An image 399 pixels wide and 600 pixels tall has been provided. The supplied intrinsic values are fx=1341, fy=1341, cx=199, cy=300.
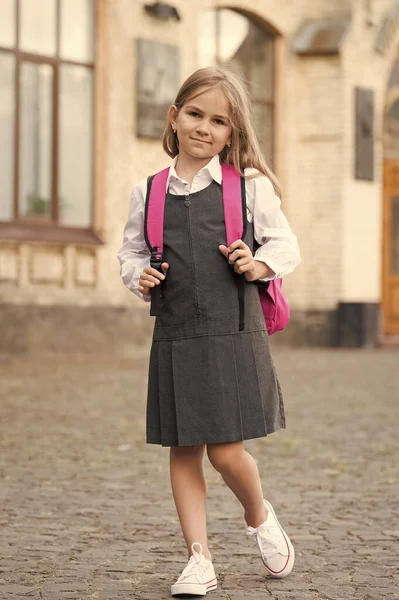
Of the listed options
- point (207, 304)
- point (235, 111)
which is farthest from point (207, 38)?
point (207, 304)

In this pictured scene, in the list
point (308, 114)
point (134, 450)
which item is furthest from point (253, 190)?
point (308, 114)

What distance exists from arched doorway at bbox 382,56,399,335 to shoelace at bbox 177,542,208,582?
15708 millimetres

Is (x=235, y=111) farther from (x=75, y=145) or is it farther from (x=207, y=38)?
(x=207, y=38)

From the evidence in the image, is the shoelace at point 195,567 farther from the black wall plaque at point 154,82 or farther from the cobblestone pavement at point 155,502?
the black wall plaque at point 154,82

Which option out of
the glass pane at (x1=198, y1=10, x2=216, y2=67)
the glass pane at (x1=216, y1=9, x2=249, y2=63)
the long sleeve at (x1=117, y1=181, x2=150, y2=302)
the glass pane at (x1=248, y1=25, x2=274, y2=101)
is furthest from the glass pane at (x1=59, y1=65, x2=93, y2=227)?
the long sleeve at (x1=117, y1=181, x2=150, y2=302)

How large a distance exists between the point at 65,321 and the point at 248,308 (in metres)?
11.2

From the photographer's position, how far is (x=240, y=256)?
391 cm

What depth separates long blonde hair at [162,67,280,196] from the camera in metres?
3.99

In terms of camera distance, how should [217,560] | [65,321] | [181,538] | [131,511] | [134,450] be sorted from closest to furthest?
[217,560] → [181,538] → [131,511] → [134,450] → [65,321]

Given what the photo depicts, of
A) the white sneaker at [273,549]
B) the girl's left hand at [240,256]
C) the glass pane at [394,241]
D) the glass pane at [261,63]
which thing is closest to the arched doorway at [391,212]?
the glass pane at [394,241]

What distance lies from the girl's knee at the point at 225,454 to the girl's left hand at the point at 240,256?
0.53 m

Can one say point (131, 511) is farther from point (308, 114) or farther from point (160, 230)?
point (308, 114)

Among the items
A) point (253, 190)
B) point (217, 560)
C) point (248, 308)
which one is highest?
point (253, 190)

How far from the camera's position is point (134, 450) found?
7.42 meters
